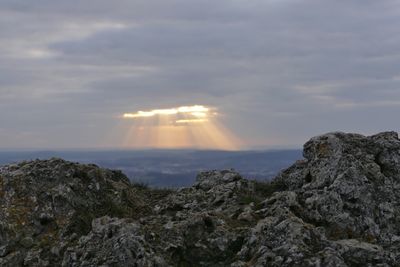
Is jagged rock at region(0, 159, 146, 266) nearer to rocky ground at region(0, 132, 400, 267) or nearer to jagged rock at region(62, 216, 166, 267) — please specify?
rocky ground at region(0, 132, 400, 267)

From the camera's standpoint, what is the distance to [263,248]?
11375mm

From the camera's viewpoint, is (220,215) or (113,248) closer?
(113,248)

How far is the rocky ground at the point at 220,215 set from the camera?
11344mm

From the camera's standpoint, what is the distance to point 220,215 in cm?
1358

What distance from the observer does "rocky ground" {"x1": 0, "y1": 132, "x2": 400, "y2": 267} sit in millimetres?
11344

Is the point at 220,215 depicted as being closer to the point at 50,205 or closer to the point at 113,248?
the point at 113,248

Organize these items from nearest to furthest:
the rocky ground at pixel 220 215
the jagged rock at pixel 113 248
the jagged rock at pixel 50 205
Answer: the jagged rock at pixel 113 248, the rocky ground at pixel 220 215, the jagged rock at pixel 50 205

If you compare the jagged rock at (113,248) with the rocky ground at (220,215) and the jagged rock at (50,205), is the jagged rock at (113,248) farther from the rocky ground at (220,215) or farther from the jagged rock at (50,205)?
the jagged rock at (50,205)

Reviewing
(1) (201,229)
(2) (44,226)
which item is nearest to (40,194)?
(2) (44,226)

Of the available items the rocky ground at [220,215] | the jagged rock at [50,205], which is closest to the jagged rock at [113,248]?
the rocky ground at [220,215]

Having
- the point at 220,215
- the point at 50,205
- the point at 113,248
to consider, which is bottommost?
the point at 113,248

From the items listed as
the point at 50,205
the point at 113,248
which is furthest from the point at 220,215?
the point at 50,205

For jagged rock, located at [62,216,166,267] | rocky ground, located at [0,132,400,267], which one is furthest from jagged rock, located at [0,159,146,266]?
jagged rock, located at [62,216,166,267]

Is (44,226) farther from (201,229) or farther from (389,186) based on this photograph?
(389,186)
